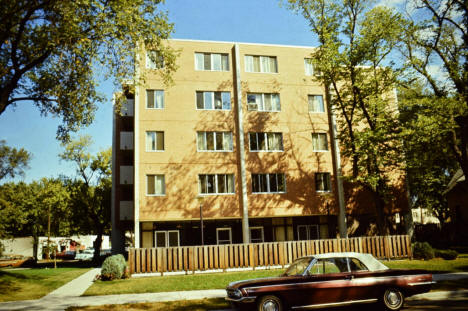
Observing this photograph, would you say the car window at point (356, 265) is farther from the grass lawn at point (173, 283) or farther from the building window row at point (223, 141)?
the building window row at point (223, 141)

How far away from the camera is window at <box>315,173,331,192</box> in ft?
93.6

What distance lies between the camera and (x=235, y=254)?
770 inches

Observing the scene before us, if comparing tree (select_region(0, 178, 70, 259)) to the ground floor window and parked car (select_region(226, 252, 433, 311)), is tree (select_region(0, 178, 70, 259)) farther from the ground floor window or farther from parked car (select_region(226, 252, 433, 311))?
parked car (select_region(226, 252, 433, 311))

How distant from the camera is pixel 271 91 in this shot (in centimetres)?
2836

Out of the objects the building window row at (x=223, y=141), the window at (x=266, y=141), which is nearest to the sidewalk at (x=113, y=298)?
the building window row at (x=223, y=141)

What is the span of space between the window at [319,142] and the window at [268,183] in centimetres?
380

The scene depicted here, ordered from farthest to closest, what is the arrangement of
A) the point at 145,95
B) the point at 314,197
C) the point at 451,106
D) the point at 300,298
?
the point at 314,197
the point at 145,95
the point at 451,106
the point at 300,298

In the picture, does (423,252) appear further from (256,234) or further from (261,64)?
(261,64)

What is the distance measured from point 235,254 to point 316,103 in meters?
15.3

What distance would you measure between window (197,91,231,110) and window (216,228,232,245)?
31.0 ft

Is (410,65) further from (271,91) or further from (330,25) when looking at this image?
(271,91)

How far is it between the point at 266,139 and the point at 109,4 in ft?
52.8

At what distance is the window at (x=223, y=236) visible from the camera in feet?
92.6

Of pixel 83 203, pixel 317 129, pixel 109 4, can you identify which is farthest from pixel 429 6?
pixel 83 203
